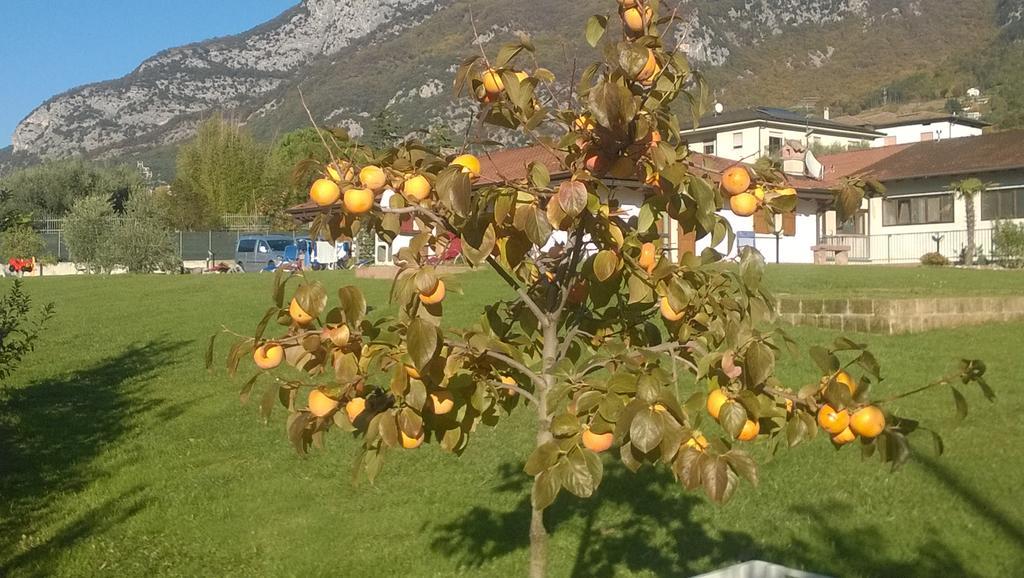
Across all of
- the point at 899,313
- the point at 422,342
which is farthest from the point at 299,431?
the point at 899,313

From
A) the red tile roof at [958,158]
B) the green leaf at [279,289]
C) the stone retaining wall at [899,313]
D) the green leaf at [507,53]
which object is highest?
the red tile roof at [958,158]

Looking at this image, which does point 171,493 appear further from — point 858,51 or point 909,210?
point 858,51

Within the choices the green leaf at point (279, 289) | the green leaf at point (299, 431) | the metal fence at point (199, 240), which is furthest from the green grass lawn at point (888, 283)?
the metal fence at point (199, 240)

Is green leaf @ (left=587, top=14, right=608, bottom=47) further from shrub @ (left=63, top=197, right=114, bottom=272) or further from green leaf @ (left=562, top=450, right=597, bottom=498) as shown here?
shrub @ (left=63, top=197, right=114, bottom=272)

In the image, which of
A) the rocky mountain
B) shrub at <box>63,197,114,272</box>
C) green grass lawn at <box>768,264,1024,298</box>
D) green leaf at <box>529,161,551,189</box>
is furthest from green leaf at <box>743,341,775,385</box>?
the rocky mountain

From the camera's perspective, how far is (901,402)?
7.19 m

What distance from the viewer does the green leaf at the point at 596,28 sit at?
7.50ft

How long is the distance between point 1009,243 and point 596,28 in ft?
82.9

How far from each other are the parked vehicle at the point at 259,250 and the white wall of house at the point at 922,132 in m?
32.3

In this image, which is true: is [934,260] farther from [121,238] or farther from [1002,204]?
[121,238]

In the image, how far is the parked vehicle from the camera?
36375mm

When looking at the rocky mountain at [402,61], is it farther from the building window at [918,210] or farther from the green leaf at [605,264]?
the green leaf at [605,264]

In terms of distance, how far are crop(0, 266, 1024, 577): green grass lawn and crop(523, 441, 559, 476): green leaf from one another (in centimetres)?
271

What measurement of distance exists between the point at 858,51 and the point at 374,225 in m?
116
